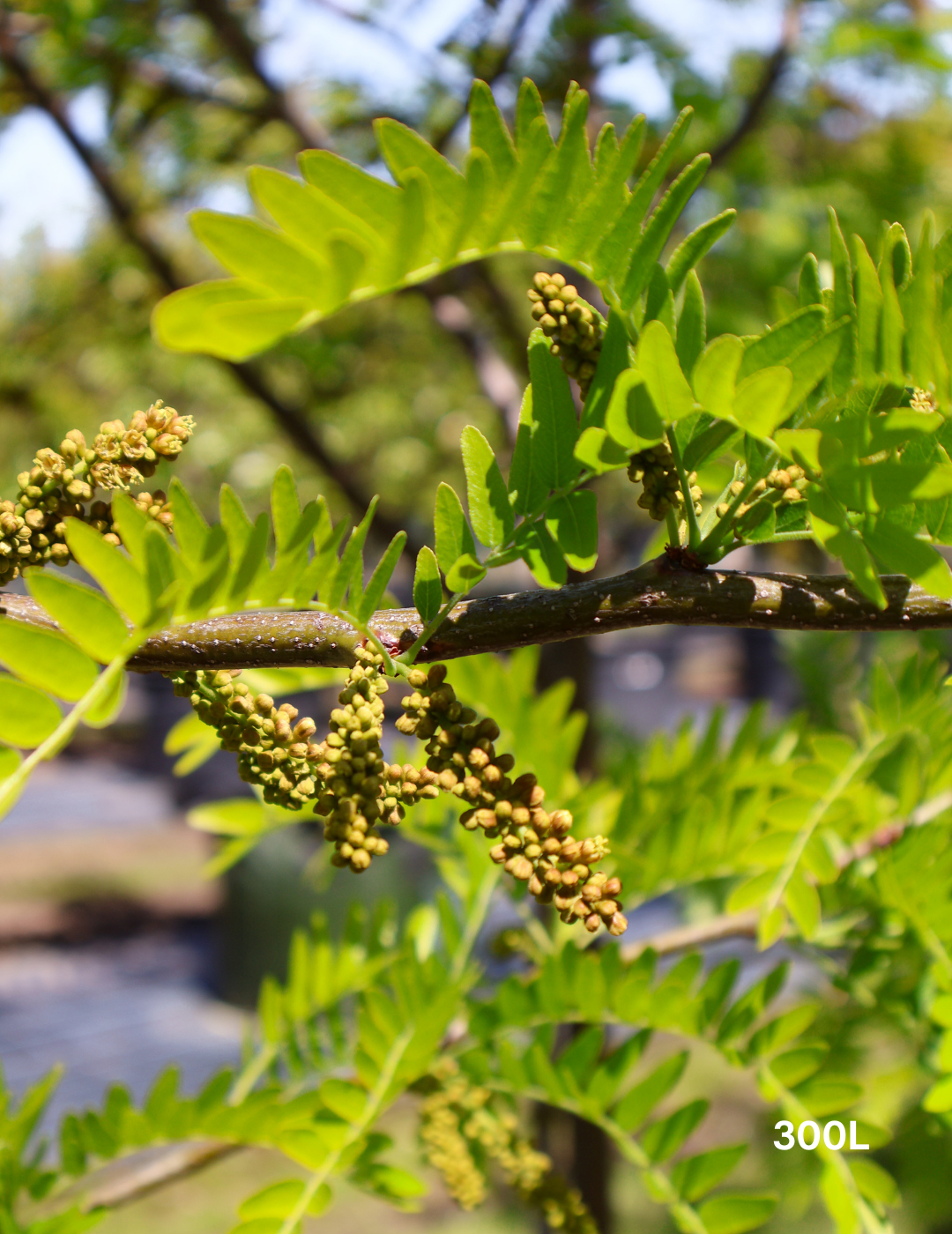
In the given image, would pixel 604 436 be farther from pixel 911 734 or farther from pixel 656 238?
pixel 911 734

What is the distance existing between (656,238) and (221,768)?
578cm

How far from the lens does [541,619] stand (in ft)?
1.48

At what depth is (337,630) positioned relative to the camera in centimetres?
46

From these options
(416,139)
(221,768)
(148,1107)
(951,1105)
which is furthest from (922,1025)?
(221,768)

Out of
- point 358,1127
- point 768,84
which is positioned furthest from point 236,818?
point 768,84

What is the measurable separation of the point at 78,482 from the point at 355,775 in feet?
0.61

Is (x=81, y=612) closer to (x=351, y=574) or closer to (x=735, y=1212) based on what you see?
(x=351, y=574)

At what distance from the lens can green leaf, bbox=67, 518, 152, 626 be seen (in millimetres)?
361

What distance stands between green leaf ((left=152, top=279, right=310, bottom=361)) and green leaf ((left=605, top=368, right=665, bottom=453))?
14 centimetres

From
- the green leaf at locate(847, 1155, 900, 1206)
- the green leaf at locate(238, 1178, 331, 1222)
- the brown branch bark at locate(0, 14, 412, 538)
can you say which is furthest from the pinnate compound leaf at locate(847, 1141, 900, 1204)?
the brown branch bark at locate(0, 14, 412, 538)

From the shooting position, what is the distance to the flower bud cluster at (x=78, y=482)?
45cm

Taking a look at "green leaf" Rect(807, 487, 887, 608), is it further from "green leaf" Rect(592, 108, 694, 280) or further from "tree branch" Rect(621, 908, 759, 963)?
"tree branch" Rect(621, 908, 759, 963)

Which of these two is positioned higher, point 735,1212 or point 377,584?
point 377,584

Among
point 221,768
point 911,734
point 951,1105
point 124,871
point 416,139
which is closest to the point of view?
point 416,139
